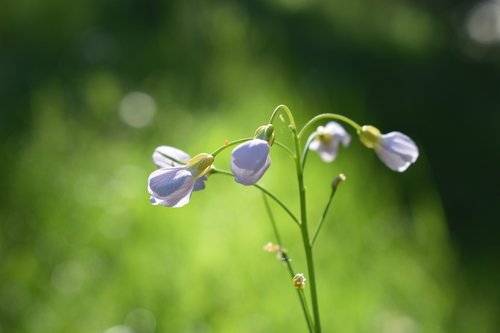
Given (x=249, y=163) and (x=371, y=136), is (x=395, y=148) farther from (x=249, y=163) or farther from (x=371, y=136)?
Result: (x=249, y=163)

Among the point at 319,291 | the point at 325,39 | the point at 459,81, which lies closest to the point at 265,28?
the point at 325,39

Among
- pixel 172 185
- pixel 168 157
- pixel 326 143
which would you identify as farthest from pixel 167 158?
pixel 326 143

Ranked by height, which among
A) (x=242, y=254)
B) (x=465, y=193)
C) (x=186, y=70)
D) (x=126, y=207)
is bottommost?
(x=242, y=254)

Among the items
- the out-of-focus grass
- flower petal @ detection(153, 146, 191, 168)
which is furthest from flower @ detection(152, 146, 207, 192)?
the out-of-focus grass

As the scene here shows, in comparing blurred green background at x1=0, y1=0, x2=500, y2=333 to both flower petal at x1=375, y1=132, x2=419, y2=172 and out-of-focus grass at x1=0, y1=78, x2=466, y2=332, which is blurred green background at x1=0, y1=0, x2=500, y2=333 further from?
flower petal at x1=375, y1=132, x2=419, y2=172

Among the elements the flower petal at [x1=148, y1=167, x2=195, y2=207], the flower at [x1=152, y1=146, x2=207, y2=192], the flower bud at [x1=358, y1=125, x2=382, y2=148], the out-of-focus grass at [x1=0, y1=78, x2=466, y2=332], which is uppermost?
the out-of-focus grass at [x1=0, y1=78, x2=466, y2=332]

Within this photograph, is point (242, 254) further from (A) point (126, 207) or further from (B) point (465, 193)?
(B) point (465, 193)
